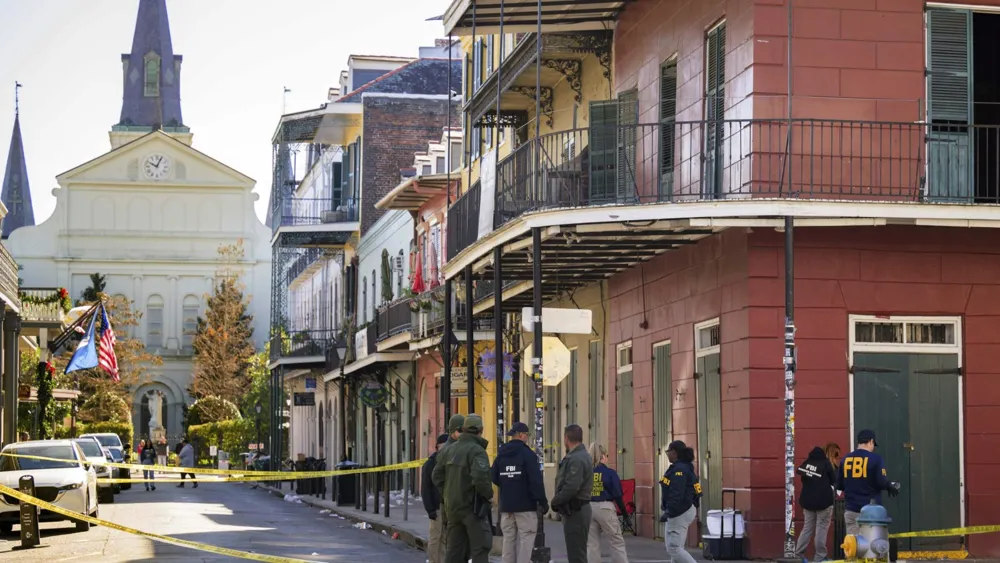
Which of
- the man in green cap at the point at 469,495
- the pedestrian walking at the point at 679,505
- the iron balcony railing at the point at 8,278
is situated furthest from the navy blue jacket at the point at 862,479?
the iron balcony railing at the point at 8,278

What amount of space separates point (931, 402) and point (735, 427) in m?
2.09

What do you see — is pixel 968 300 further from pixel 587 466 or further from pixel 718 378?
pixel 587 466

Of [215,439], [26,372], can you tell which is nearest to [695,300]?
[26,372]

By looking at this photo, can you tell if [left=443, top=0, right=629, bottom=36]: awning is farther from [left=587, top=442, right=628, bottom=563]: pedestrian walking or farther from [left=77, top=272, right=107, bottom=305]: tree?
[left=77, top=272, right=107, bottom=305]: tree

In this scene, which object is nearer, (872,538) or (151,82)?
(872,538)

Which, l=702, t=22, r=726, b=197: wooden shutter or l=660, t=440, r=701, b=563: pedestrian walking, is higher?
l=702, t=22, r=726, b=197: wooden shutter

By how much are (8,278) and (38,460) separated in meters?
14.5

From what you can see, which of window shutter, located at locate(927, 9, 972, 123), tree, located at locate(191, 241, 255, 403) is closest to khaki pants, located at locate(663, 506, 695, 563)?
window shutter, located at locate(927, 9, 972, 123)

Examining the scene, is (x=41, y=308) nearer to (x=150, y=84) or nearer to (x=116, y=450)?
(x=116, y=450)

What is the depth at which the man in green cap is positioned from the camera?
14227 millimetres

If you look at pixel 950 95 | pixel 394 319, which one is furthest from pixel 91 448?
pixel 950 95

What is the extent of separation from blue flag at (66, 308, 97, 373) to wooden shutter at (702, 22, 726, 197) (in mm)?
23777

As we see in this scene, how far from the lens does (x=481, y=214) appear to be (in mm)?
20547

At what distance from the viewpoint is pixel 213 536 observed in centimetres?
2344
